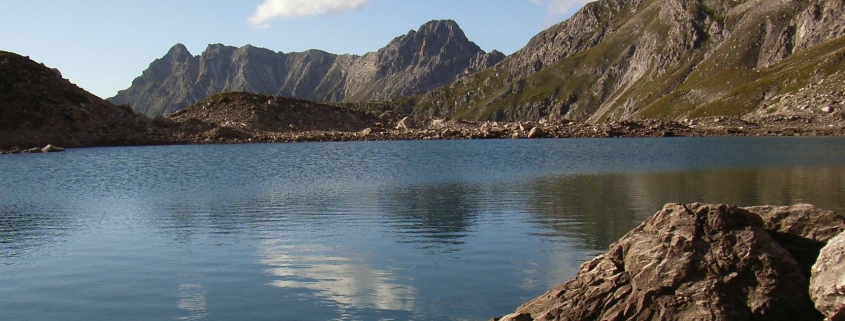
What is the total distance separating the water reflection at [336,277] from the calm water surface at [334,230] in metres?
0.07

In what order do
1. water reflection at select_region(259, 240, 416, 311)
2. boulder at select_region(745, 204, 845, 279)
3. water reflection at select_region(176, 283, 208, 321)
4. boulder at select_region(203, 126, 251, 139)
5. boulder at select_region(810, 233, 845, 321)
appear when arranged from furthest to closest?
boulder at select_region(203, 126, 251, 139)
water reflection at select_region(259, 240, 416, 311)
water reflection at select_region(176, 283, 208, 321)
boulder at select_region(745, 204, 845, 279)
boulder at select_region(810, 233, 845, 321)

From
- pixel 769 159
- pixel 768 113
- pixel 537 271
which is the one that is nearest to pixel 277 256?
pixel 537 271

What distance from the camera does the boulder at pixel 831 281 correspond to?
12086 millimetres

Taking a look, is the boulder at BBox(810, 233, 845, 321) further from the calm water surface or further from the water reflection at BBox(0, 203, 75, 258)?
the water reflection at BBox(0, 203, 75, 258)

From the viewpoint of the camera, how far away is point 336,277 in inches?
877

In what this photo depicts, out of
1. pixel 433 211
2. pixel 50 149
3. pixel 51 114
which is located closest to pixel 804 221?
pixel 433 211

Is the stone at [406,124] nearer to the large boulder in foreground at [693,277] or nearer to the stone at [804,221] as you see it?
the stone at [804,221]

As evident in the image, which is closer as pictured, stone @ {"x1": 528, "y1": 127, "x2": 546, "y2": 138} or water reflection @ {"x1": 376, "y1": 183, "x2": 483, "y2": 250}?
water reflection @ {"x1": 376, "y1": 183, "x2": 483, "y2": 250}

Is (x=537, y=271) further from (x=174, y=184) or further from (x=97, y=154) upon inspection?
(x=97, y=154)

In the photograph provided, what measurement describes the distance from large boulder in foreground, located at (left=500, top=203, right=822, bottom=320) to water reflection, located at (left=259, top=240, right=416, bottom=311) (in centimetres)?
547

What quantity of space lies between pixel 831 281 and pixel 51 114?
126m

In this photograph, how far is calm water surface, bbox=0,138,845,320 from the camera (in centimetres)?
1991

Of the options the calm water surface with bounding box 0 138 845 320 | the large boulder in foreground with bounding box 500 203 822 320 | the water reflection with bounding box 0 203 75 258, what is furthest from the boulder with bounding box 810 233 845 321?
the water reflection with bounding box 0 203 75 258

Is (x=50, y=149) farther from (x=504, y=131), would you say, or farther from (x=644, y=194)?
(x=644, y=194)
